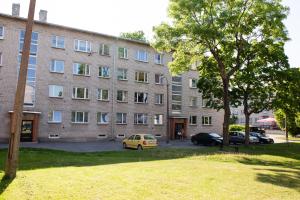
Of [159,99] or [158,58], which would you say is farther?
[158,58]

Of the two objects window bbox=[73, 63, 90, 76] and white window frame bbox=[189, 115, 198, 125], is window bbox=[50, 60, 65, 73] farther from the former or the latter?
white window frame bbox=[189, 115, 198, 125]

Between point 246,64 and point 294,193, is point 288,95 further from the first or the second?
point 294,193

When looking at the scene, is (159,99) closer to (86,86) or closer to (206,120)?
(206,120)

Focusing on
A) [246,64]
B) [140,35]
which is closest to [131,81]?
[246,64]

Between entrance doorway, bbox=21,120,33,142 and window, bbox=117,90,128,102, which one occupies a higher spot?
window, bbox=117,90,128,102

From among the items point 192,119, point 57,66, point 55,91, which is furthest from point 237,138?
point 57,66

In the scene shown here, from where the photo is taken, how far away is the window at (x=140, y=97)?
4412cm

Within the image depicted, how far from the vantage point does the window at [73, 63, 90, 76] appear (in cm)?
3925

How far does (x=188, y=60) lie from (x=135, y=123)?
1315 centimetres

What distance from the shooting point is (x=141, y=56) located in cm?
4506

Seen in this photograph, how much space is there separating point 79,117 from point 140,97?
8.81m

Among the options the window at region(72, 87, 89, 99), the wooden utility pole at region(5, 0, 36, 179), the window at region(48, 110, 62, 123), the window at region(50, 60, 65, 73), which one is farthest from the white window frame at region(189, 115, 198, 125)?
the wooden utility pole at region(5, 0, 36, 179)

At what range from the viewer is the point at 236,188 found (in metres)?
10.3

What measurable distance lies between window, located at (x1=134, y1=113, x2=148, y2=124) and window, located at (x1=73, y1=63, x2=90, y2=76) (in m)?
8.32
